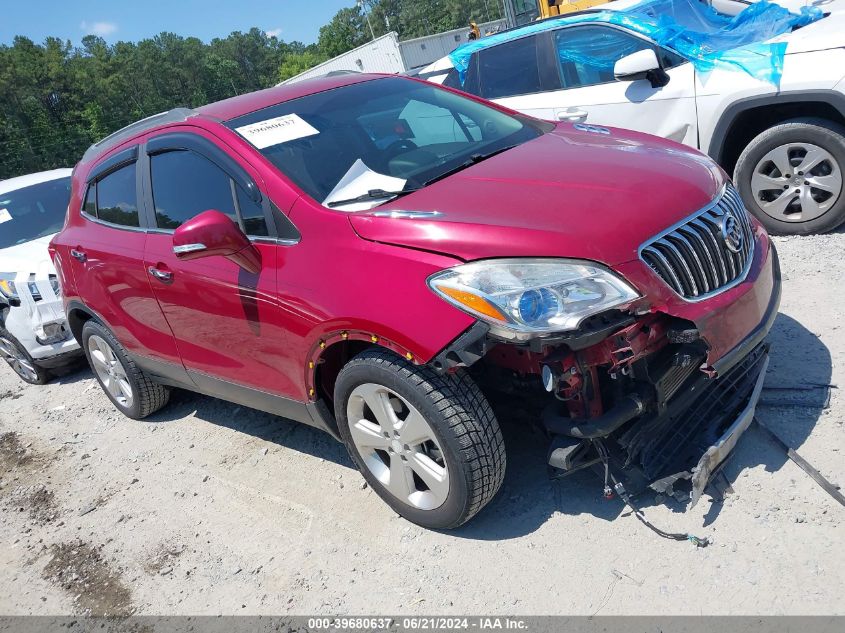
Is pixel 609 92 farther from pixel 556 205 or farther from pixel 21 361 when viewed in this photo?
pixel 21 361

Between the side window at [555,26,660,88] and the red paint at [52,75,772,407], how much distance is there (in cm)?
211

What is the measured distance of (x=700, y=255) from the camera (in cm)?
266

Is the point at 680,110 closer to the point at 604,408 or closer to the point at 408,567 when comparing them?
the point at 604,408

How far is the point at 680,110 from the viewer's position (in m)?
5.22

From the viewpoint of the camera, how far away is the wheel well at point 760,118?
4727mm

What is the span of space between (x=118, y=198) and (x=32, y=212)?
11.6ft

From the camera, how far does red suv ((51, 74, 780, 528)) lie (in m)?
2.50

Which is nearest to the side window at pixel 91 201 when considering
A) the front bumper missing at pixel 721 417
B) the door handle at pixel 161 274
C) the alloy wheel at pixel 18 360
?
the door handle at pixel 161 274

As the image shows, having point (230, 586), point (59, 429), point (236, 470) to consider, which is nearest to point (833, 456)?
point (230, 586)

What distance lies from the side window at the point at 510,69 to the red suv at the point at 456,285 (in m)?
2.45

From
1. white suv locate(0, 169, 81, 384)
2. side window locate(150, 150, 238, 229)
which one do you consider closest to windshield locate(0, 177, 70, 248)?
white suv locate(0, 169, 81, 384)

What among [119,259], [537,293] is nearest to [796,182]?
[537,293]

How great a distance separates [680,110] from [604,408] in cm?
339

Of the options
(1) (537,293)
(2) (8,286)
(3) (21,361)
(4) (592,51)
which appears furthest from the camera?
(3) (21,361)
